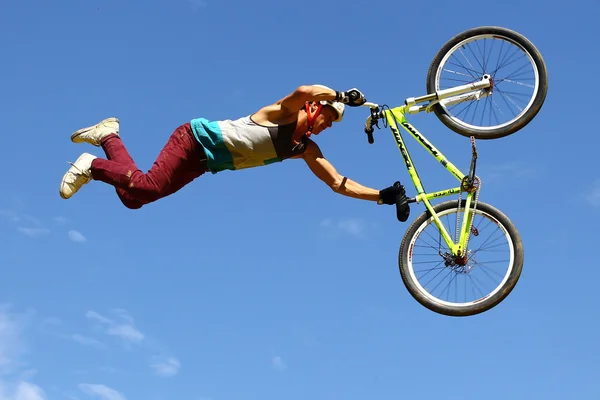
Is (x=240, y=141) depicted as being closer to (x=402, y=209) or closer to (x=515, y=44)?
(x=402, y=209)

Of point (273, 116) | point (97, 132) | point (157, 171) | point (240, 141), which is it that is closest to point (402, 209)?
point (273, 116)

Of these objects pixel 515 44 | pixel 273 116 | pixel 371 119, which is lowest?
pixel 273 116

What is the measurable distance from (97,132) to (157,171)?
120 centimetres

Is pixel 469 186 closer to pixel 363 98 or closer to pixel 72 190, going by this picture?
pixel 363 98

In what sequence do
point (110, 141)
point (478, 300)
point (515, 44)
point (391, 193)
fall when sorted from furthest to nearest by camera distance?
point (515, 44), point (110, 141), point (391, 193), point (478, 300)

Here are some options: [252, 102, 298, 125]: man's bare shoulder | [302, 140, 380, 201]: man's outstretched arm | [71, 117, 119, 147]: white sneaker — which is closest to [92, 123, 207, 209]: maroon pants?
[71, 117, 119, 147]: white sneaker

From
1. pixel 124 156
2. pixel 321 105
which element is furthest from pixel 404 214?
pixel 124 156

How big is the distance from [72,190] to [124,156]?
71cm

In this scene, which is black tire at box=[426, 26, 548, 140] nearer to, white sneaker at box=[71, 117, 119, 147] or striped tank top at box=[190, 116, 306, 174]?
striped tank top at box=[190, 116, 306, 174]

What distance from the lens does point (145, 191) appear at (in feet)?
36.0

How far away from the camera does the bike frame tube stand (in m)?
11.2

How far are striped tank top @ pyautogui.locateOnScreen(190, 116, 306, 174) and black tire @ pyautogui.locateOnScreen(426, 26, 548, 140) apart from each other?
6.50 feet

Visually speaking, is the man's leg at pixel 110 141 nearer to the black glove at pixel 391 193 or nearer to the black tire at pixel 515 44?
the black glove at pixel 391 193

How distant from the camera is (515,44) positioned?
39.2 ft
